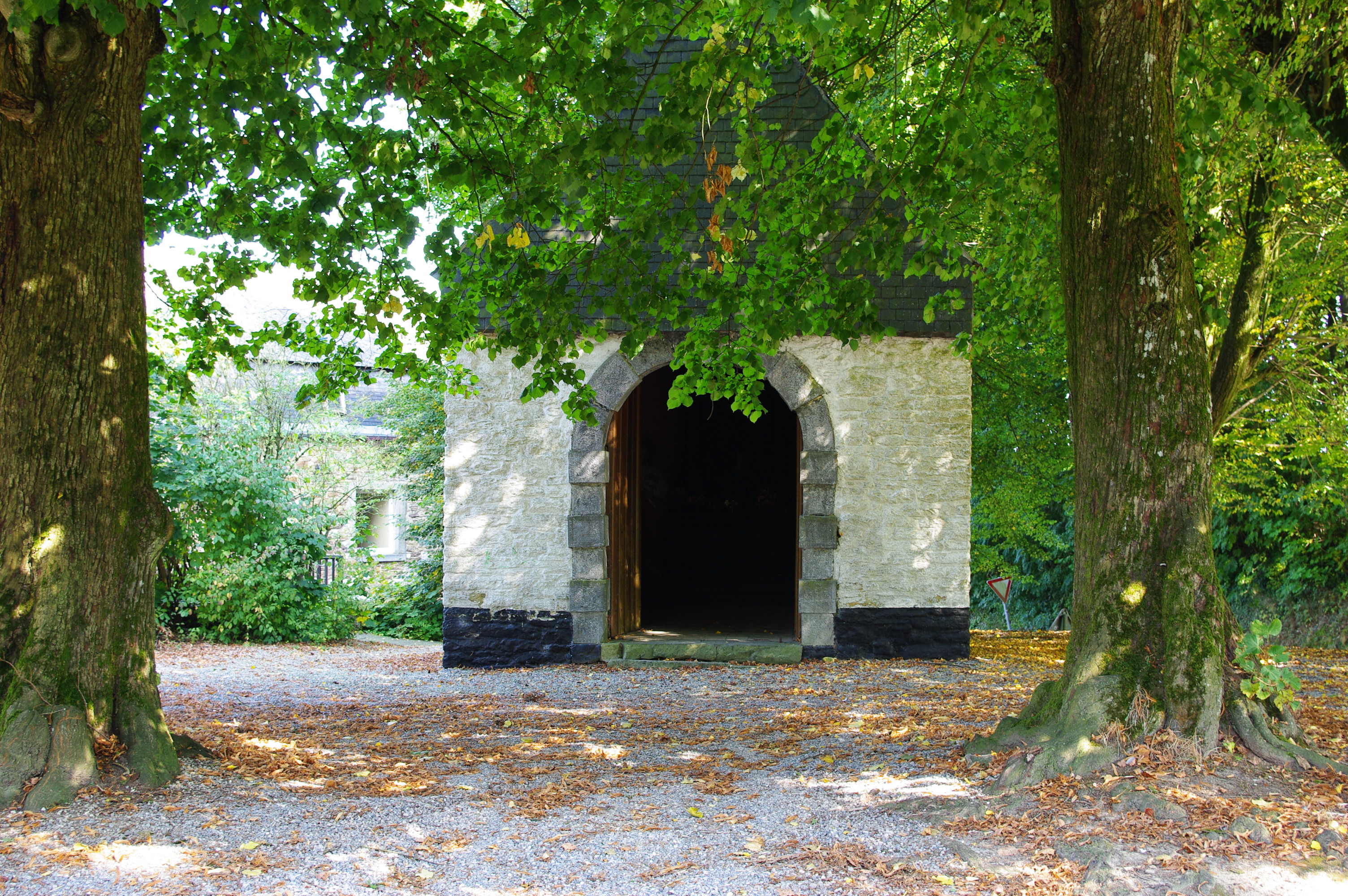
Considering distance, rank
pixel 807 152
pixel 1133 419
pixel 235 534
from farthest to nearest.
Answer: pixel 235 534, pixel 807 152, pixel 1133 419

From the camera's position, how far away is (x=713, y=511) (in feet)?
48.5

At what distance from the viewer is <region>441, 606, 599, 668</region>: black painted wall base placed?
8.66 meters

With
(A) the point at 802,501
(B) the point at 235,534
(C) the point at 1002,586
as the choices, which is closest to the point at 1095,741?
(A) the point at 802,501

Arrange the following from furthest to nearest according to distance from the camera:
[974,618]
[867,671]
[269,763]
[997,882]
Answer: [974,618] < [867,671] < [269,763] < [997,882]

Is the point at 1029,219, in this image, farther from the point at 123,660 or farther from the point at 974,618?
the point at 974,618

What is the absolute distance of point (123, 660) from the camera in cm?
403

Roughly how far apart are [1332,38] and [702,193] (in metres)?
4.33

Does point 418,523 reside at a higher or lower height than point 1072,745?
higher

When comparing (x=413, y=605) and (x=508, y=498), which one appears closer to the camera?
(x=508, y=498)

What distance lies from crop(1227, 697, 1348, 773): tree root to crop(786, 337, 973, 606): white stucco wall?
185 inches

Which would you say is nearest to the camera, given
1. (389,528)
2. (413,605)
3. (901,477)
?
(901,477)

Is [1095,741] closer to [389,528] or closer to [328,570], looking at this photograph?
[328,570]

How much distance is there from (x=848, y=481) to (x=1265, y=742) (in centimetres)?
502

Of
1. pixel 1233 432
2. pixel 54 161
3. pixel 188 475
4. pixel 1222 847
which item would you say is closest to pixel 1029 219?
pixel 1233 432
